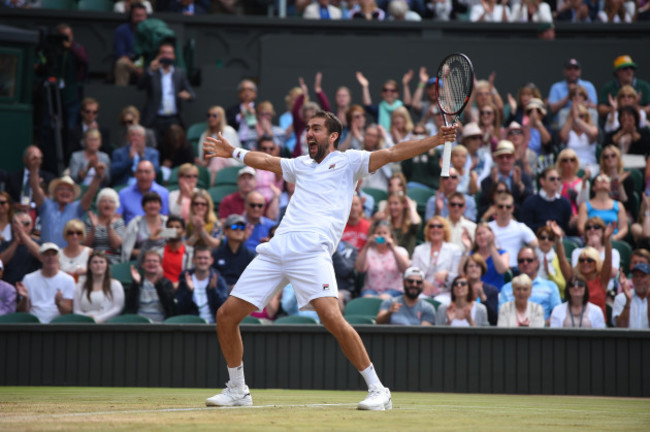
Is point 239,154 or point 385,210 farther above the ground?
point 239,154

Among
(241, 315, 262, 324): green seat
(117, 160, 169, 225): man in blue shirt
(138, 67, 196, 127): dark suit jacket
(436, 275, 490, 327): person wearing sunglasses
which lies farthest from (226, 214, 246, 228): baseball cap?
(138, 67, 196, 127): dark suit jacket

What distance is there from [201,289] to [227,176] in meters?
3.20

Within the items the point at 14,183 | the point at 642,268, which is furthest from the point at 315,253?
the point at 14,183

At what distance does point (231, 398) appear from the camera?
7.42 meters

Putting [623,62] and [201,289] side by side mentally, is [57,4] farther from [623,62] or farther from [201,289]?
[623,62]

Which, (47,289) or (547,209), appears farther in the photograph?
(547,209)

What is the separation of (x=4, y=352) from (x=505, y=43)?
31.8 feet

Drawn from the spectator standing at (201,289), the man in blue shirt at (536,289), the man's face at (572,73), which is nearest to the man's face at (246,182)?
the spectator standing at (201,289)

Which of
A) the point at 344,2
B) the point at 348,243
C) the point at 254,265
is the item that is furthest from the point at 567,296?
the point at 344,2

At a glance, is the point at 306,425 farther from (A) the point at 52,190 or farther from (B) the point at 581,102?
(B) the point at 581,102

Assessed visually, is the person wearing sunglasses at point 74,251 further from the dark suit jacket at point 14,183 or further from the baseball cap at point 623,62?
the baseball cap at point 623,62

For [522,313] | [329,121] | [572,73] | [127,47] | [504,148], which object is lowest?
[522,313]

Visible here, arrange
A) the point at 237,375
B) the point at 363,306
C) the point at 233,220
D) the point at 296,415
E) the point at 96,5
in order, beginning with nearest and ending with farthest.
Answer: the point at 296,415 < the point at 237,375 < the point at 363,306 < the point at 233,220 < the point at 96,5

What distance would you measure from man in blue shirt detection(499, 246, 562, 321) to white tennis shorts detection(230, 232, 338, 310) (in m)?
5.12
